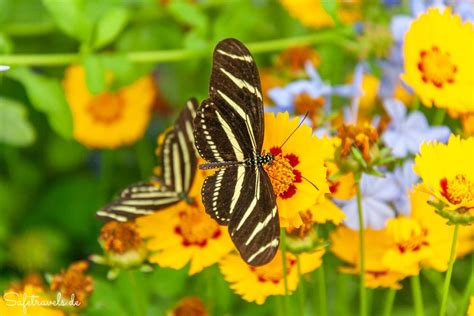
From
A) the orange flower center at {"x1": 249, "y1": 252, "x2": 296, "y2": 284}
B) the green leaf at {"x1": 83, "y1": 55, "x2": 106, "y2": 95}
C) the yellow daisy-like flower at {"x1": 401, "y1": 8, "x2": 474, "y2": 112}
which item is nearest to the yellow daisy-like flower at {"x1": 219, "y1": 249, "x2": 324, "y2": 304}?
the orange flower center at {"x1": 249, "y1": 252, "x2": 296, "y2": 284}

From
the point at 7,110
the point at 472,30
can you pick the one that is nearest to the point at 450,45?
the point at 472,30

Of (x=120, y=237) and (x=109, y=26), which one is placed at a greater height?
(x=109, y=26)

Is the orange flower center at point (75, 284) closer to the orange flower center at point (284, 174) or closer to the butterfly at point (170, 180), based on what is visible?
the butterfly at point (170, 180)

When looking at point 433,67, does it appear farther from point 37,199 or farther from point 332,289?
point 37,199

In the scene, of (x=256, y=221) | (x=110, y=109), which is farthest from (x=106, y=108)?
(x=256, y=221)

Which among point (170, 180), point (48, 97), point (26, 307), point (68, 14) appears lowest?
point (26, 307)

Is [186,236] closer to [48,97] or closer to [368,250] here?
[368,250]

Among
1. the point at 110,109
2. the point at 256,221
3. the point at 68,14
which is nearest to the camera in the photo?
the point at 256,221
